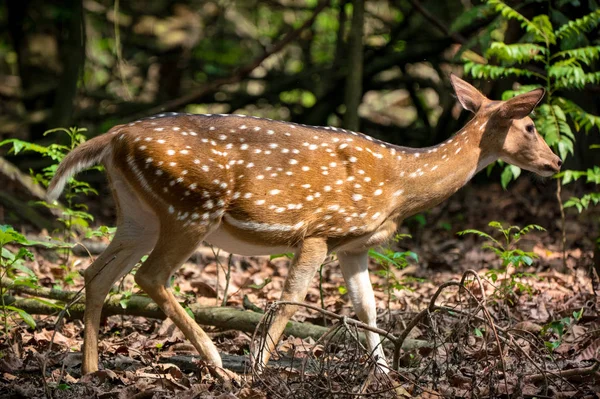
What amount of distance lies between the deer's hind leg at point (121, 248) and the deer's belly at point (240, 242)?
44 centimetres

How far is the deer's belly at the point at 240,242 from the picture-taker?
5762mm

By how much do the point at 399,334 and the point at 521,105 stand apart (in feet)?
6.17

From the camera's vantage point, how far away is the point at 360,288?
6066mm

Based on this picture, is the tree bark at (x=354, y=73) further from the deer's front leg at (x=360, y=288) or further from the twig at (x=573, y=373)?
the twig at (x=573, y=373)

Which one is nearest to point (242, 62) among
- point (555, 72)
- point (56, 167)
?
point (555, 72)

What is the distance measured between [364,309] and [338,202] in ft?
2.74

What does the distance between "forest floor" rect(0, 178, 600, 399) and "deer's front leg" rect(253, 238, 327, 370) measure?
31 centimetres

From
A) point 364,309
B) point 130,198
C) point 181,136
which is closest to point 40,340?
point 130,198

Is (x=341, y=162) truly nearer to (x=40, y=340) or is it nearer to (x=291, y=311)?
(x=291, y=311)

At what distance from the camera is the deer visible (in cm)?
553

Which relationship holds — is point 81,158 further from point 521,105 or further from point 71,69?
point 71,69

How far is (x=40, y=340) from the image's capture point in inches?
240

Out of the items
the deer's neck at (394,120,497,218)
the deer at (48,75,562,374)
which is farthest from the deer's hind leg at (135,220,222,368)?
the deer's neck at (394,120,497,218)

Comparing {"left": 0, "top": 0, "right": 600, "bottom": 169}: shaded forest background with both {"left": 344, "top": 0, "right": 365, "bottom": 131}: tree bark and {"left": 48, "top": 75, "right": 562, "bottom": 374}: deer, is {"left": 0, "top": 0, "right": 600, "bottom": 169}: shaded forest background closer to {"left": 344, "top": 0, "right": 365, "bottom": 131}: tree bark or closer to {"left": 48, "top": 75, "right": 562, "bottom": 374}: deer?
{"left": 344, "top": 0, "right": 365, "bottom": 131}: tree bark
